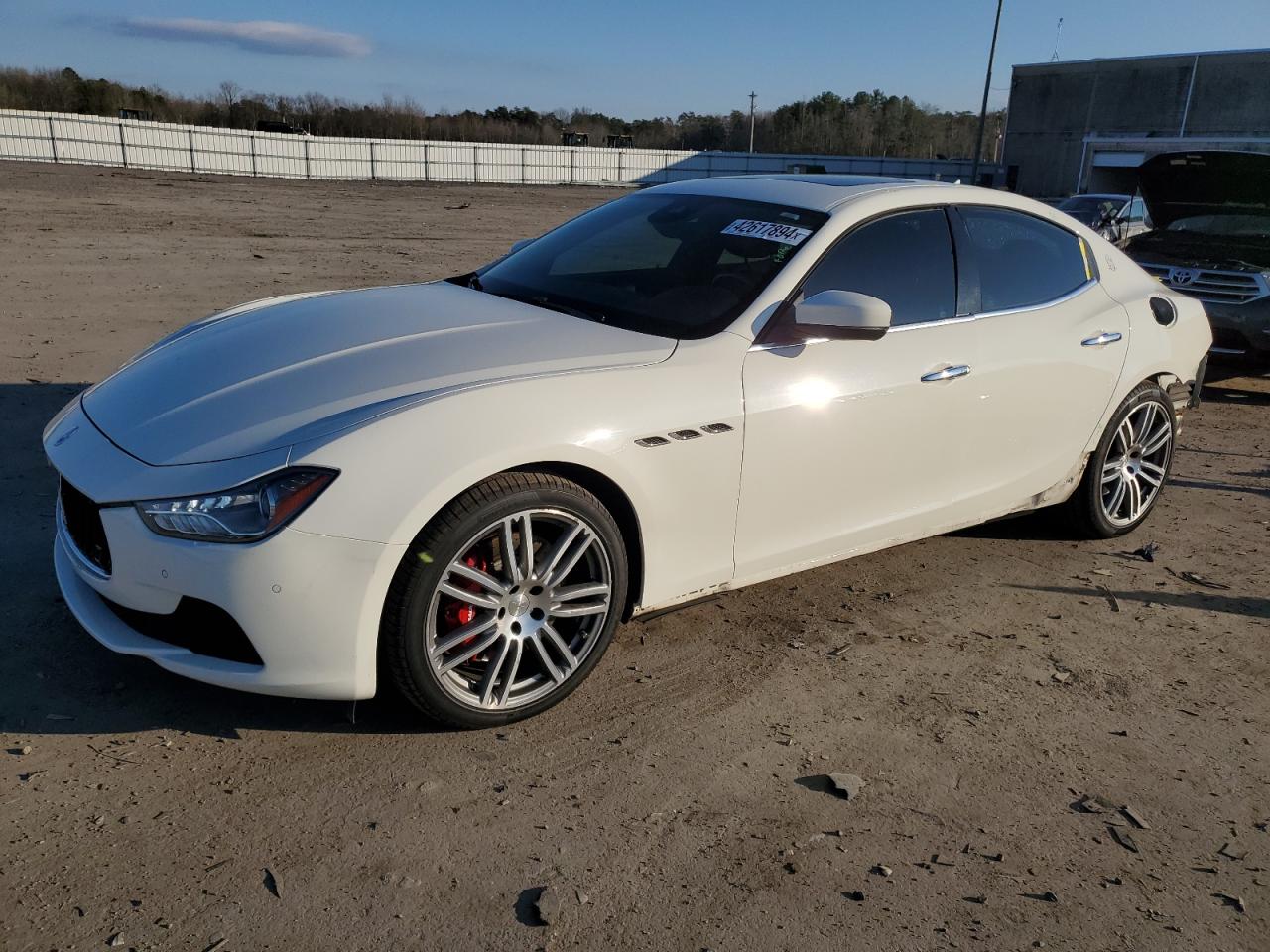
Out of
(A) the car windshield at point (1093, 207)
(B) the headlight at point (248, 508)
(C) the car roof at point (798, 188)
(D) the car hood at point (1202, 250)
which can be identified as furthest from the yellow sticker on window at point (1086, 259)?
(A) the car windshield at point (1093, 207)

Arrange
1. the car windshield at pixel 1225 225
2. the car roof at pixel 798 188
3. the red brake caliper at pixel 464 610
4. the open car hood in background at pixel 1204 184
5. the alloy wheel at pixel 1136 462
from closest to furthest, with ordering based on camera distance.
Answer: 1. the red brake caliper at pixel 464 610
2. the car roof at pixel 798 188
3. the alloy wheel at pixel 1136 462
4. the open car hood in background at pixel 1204 184
5. the car windshield at pixel 1225 225

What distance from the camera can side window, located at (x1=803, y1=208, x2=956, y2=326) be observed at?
397 cm

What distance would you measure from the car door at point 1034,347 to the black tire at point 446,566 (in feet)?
6.42

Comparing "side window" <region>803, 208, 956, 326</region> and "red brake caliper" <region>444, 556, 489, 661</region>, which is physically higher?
"side window" <region>803, 208, 956, 326</region>

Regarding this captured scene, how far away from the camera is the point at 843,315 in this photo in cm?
358

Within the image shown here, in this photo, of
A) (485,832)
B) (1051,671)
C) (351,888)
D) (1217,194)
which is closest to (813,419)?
(1051,671)

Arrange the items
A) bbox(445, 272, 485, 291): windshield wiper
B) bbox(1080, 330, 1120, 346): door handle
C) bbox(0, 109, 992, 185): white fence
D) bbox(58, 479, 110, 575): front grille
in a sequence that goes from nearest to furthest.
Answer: bbox(58, 479, 110, 575): front grille → bbox(445, 272, 485, 291): windshield wiper → bbox(1080, 330, 1120, 346): door handle → bbox(0, 109, 992, 185): white fence

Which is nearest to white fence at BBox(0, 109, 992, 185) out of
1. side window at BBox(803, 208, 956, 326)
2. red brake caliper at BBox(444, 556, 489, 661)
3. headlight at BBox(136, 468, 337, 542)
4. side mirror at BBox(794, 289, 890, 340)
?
side window at BBox(803, 208, 956, 326)

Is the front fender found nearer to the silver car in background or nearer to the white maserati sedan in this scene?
the white maserati sedan

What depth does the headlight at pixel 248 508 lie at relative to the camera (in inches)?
111

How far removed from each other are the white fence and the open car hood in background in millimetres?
25281

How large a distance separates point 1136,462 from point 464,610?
3757 millimetres

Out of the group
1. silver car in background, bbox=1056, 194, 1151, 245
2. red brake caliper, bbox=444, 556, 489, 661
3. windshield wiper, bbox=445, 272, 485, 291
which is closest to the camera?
red brake caliper, bbox=444, 556, 489, 661

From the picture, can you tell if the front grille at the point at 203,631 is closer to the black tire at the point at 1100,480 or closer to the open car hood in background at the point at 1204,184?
the black tire at the point at 1100,480
